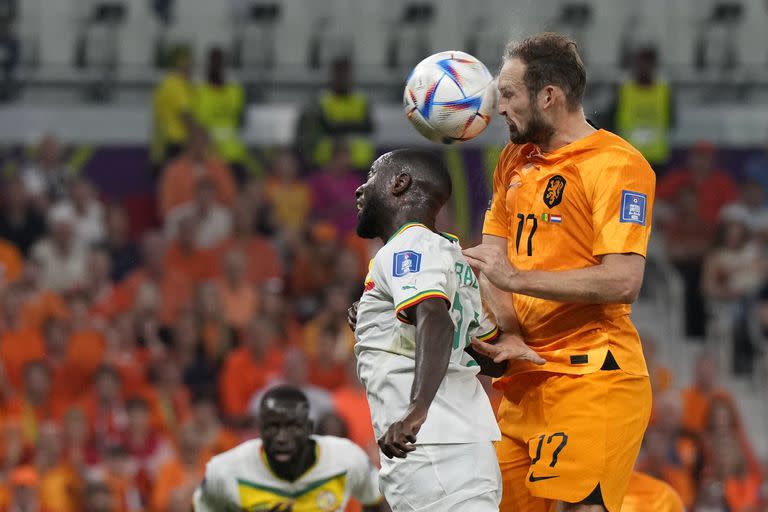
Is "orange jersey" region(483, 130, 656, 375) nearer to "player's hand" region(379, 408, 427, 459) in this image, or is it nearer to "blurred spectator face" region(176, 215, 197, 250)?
"player's hand" region(379, 408, 427, 459)

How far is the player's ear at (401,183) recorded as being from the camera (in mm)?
4602

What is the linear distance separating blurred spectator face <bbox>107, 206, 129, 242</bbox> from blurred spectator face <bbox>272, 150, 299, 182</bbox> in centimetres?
138

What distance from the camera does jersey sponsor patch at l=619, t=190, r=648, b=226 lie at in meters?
4.68

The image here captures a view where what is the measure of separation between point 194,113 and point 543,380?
8.68 meters

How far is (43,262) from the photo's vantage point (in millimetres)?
11820

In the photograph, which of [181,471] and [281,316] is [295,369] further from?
[181,471]

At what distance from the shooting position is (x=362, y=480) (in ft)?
20.8

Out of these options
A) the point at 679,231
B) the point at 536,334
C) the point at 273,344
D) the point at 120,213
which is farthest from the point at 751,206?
the point at 536,334

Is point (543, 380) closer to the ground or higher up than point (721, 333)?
higher up

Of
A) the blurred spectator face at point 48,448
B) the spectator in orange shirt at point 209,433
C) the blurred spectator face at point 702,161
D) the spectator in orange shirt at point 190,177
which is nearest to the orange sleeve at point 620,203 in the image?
the spectator in orange shirt at point 209,433

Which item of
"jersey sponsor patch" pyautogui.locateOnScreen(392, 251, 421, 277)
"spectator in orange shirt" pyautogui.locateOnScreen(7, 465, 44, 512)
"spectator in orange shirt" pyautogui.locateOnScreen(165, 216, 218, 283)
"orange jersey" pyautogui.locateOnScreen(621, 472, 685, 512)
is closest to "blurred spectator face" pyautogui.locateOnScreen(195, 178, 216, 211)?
"spectator in orange shirt" pyautogui.locateOnScreen(165, 216, 218, 283)

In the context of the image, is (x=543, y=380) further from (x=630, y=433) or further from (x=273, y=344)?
(x=273, y=344)

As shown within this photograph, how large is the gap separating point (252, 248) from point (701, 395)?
12.4ft

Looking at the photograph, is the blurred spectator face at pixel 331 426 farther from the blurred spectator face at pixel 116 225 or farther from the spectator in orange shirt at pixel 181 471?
the blurred spectator face at pixel 116 225
